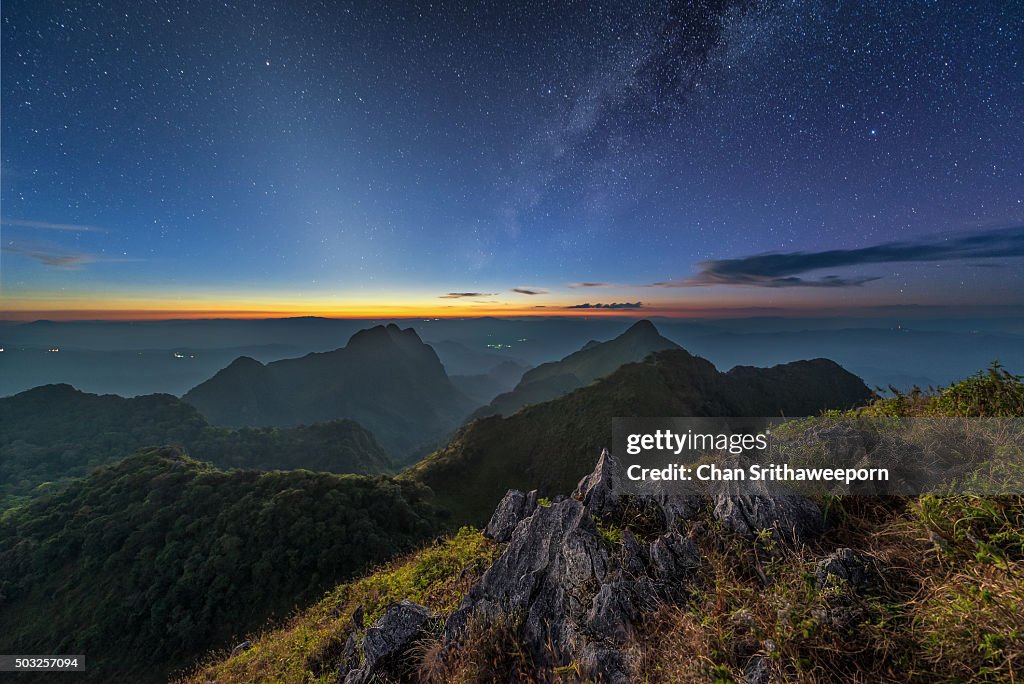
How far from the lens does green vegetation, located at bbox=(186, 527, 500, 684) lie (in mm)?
8742

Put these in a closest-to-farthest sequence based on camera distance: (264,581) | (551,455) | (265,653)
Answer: (265,653), (264,581), (551,455)

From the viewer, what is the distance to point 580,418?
8688 centimetres

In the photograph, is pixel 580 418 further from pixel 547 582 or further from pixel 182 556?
pixel 547 582

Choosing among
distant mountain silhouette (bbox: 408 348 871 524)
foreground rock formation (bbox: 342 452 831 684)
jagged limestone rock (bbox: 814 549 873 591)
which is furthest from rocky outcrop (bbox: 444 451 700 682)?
distant mountain silhouette (bbox: 408 348 871 524)

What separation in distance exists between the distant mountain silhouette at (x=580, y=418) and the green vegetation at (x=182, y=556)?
52.8ft

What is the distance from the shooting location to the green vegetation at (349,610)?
28.7 ft

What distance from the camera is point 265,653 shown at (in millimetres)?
11234

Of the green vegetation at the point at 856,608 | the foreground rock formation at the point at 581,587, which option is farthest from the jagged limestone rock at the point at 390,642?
the green vegetation at the point at 856,608

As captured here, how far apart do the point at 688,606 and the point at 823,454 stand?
442 cm

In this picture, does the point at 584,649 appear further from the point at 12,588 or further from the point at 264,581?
the point at 12,588

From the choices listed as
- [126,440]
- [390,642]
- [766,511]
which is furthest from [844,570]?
[126,440]

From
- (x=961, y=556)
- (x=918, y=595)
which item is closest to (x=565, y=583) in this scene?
(x=918, y=595)

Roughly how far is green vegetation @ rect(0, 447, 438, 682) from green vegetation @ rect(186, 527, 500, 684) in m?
25.4

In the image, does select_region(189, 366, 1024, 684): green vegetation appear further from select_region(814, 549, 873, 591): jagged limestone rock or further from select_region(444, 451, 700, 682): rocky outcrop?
select_region(444, 451, 700, 682): rocky outcrop
